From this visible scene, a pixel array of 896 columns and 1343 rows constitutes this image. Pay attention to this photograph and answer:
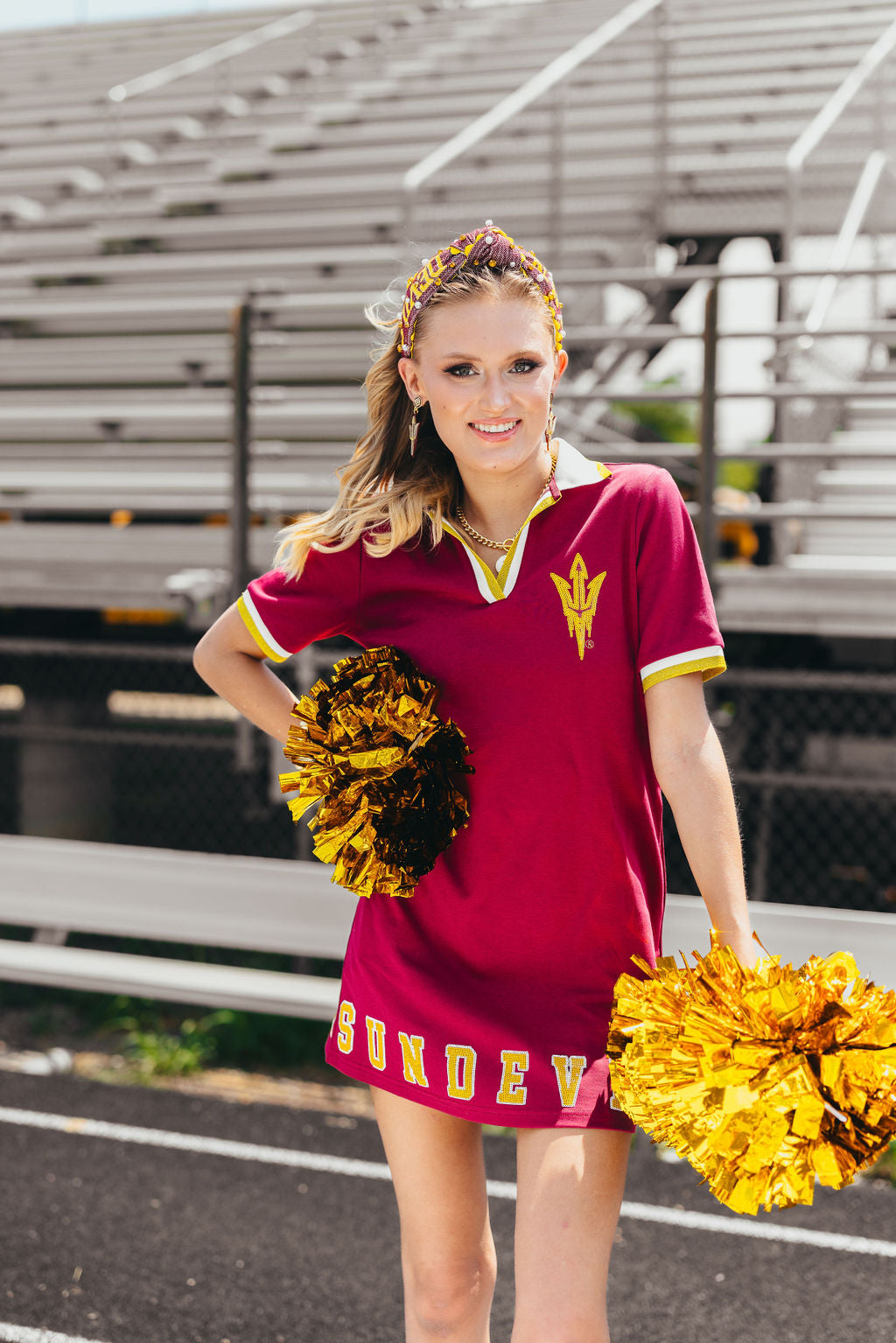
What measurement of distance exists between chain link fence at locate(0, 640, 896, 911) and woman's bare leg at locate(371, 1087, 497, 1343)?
423 centimetres

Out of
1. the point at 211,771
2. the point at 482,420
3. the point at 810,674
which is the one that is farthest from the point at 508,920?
the point at 211,771

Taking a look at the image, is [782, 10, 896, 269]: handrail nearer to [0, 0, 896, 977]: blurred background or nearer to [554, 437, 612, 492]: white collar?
[0, 0, 896, 977]: blurred background

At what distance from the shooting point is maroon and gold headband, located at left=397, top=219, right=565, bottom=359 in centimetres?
212

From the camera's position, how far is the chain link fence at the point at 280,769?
6.76m

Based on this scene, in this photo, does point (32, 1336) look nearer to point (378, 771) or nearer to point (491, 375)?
point (378, 771)

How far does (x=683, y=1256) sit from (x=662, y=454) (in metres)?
4.21

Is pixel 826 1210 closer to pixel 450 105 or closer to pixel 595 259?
pixel 595 259

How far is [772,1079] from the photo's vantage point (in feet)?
5.62

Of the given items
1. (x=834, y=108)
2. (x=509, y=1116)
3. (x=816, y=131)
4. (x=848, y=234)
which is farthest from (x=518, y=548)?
(x=834, y=108)

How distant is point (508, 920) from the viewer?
6.90 feet

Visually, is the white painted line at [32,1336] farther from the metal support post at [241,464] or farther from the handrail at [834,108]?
the handrail at [834,108]

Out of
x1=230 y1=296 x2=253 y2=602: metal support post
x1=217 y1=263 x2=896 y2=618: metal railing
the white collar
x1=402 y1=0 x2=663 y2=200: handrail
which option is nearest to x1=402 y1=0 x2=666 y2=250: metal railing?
x1=402 y1=0 x2=663 y2=200: handrail

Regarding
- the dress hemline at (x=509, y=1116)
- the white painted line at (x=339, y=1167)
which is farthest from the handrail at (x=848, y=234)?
the dress hemline at (x=509, y=1116)

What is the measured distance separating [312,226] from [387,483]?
9229 millimetres
